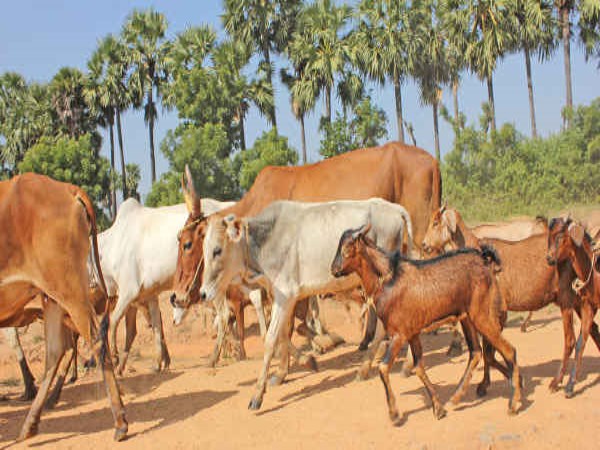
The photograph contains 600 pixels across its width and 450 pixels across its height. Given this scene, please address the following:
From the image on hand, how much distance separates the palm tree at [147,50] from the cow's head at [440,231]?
28.1 m

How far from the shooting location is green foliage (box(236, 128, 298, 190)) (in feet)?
90.0

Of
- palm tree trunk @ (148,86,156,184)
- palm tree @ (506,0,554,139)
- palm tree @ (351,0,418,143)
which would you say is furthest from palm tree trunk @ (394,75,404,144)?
palm tree trunk @ (148,86,156,184)

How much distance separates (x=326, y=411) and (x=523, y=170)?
846 inches

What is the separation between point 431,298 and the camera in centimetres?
616

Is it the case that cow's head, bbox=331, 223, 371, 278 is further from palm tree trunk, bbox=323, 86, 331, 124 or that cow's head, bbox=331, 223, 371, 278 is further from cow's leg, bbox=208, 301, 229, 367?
palm tree trunk, bbox=323, 86, 331, 124

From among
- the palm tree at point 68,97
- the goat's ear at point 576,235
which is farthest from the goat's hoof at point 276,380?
the palm tree at point 68,97

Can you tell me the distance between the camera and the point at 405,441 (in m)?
5.66

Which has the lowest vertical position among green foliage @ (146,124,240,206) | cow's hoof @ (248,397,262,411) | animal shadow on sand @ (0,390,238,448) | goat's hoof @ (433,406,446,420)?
animal shadow on sand @ (0,390,238,448)

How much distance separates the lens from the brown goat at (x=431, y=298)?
6.17m

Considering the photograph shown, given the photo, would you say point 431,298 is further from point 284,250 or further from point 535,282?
point 284,250

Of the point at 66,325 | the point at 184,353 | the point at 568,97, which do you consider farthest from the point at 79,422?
the point at 568,97

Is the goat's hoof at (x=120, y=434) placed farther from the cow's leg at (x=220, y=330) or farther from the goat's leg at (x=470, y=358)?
the cow's leg at (x=220, y=330)

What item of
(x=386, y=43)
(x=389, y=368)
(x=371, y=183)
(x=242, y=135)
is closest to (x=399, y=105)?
(x=386, y=43)

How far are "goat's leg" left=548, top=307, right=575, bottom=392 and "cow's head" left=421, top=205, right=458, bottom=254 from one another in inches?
105
